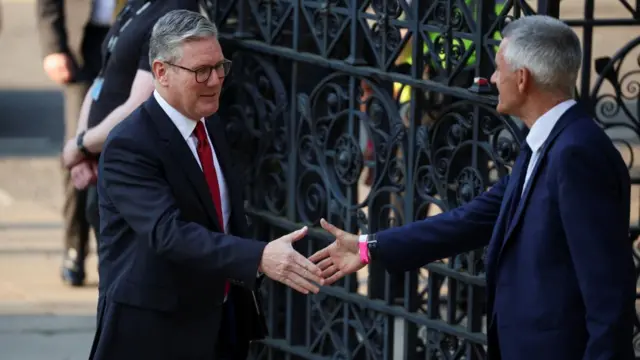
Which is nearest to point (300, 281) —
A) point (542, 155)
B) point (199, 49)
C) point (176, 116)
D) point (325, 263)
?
point (325, 263)

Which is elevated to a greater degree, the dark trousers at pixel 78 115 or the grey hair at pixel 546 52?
the grey hair at pixel 546 52

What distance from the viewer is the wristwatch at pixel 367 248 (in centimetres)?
476

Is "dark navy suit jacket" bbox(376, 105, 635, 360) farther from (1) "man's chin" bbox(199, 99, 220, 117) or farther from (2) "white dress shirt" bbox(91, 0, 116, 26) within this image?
(2) "white dress shirt" bbox(91, 0, 116, 26)

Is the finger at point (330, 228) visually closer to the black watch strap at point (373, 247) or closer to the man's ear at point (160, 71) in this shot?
the black watch strap at point (373, 247)

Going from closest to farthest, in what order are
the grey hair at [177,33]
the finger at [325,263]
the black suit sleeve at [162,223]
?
1. the black suit sleeve at [162,223]
2. the grey hair at [177,33]
3. the finger at [325,263]

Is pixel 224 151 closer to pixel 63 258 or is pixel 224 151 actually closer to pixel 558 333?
pixel 558 333

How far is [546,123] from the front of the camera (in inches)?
161

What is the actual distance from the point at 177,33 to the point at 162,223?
610 mm

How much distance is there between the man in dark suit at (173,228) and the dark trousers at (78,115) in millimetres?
3458

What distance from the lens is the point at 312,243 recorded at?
5.99m

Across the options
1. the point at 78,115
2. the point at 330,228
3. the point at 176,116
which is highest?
the point at 176,116

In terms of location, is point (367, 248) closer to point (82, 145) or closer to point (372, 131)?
point (372, 131)

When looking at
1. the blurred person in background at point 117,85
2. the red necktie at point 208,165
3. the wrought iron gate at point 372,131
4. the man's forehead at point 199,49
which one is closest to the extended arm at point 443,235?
the wrought iron gate at point 372,131

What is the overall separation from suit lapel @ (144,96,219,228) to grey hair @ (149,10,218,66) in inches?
7.1
